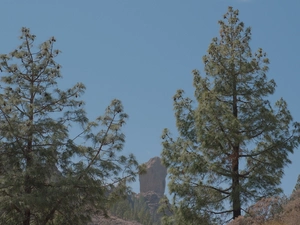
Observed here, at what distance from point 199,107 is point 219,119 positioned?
0.79 m

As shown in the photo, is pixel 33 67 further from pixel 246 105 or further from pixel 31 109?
pixel 246 105

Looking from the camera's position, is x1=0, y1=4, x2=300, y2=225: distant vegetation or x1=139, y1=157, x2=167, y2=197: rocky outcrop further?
x1=139, y1=157, x2=167, y2=197: rocky outcrop

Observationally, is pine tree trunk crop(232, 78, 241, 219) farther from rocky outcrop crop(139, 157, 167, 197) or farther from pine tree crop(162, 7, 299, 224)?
rocky outcrop crop(139, 157, 167, 197)

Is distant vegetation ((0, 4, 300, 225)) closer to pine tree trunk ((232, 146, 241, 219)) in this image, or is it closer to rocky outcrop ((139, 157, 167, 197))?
pine tree trunk ((232, 146, 241, 219))

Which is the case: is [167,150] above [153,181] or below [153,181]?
below

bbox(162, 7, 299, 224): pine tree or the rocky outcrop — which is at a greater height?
the rocky outcrop

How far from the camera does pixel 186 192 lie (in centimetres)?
1401

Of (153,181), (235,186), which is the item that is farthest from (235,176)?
(153,181)

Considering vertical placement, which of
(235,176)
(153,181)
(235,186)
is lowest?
(235,186)

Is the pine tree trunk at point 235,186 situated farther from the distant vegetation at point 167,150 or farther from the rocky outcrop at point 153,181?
the rocky outcrop at point 153,181

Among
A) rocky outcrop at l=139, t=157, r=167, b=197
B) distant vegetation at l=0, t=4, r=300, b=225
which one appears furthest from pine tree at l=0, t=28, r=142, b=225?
rocky outcrop at l=139, t=157, r=167, b=197

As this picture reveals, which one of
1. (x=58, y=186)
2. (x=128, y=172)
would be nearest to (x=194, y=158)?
(x=128, y=172)

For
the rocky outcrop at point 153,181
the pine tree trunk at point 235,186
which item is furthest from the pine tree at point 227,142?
the rocky outcrop at point 153,181

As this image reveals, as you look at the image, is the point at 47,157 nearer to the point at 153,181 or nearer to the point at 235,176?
the point at 235,176
